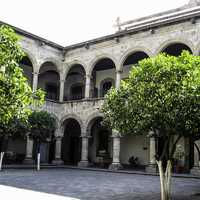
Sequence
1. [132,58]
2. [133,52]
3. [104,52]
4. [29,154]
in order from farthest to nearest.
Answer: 1. [132,58]
2. [104,52]
3. [29,154]
4. [133,52]

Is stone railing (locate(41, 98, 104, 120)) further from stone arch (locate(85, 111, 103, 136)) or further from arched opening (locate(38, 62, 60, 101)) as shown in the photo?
arched opening (locate(38, 62, 60, 101))

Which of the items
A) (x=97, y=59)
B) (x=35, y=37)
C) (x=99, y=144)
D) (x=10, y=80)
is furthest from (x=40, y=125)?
(x=10, y=80)

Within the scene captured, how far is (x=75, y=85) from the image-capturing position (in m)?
26.0

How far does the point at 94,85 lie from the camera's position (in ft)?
80.9

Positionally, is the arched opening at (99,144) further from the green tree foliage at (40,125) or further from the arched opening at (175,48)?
the arched opening at (175,48)

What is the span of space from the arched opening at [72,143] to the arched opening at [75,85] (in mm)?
2176

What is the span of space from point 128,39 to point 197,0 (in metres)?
5.72

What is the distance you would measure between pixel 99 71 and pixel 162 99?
17112 mm

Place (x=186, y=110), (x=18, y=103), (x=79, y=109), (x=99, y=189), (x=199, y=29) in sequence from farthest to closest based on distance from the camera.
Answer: (x=79, y=109) < (x=199, y=29) < (x=99, y=189) < (x=186, y=110) < (x=18, y=103)

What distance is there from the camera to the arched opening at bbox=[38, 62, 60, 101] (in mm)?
24859

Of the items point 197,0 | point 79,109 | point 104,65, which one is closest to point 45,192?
point 79,109

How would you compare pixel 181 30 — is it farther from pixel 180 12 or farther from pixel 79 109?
pixel 79 109

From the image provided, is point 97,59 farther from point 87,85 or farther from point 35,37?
point 35,37

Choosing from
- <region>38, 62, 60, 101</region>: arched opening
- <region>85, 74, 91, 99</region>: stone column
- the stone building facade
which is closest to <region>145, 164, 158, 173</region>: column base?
the stone building facade
